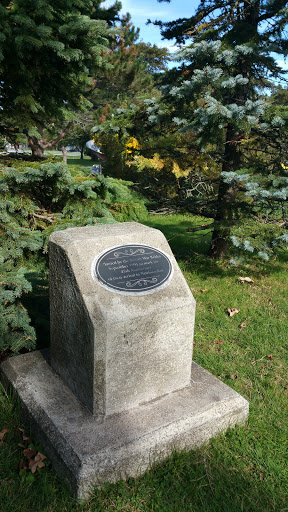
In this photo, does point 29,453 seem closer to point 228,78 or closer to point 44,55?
point 44,55

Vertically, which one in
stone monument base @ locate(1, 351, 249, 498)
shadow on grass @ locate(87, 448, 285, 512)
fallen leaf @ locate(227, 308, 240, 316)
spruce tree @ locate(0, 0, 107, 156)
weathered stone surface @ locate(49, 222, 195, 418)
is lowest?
shadow on grass @ locate(87, 448, 285, 512)

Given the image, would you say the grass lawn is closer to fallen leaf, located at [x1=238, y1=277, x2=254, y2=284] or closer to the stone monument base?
the stone monument base

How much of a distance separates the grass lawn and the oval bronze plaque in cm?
106

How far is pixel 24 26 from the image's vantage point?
10.1 feet

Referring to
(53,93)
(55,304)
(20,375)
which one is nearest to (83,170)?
(53,93)

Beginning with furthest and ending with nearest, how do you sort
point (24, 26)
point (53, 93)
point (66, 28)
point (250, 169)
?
point (250, 169), point (53, 93), point (66, 28), point (24, 26)

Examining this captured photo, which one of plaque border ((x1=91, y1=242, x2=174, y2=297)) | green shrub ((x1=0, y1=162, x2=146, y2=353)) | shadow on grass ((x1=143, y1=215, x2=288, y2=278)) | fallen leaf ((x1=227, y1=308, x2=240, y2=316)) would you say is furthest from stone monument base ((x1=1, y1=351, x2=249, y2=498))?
shadow on grass ((x1=143, y1=215, x2=288, y2=278))

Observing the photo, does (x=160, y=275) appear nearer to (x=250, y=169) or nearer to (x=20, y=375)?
(x=20, y=375)

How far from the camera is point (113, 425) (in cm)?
216

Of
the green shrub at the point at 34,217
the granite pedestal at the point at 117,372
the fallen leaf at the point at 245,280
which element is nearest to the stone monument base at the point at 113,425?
the granite pedestal at the point at 117,372

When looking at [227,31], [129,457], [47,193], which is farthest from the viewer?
[227,31]

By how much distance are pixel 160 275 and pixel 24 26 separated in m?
2.45

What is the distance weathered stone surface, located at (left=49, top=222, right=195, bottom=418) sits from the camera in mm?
2105

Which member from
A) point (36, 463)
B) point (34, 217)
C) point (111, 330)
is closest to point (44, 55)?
point (34, 217)
